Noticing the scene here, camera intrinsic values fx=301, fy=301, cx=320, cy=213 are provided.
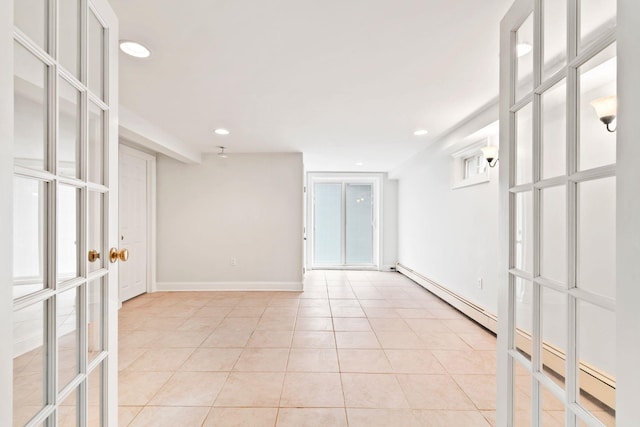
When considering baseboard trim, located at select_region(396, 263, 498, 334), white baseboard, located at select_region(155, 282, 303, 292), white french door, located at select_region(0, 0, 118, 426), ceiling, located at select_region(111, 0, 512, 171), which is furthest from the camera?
white baseboard, located at select_region(155, 282, 303, 292)

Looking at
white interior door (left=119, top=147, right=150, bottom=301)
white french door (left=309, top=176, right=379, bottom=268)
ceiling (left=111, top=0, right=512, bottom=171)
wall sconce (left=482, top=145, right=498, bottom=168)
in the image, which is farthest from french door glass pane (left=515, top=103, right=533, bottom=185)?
white french door (left=309, top=176, right=379, bottom=268)

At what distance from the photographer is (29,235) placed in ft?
2.56

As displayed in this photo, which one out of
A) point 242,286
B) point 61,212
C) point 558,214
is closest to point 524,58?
point 558,214

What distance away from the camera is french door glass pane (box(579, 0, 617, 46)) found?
0.75 metres

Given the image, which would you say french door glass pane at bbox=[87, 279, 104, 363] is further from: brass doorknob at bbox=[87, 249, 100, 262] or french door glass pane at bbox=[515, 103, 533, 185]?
french door glass pane at bbox=[515, 103, 533, 185]

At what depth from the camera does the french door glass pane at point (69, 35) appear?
2.93 feet

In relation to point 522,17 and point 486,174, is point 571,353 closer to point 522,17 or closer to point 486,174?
point 522,17

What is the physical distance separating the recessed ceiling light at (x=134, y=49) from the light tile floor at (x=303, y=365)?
2.24 meters

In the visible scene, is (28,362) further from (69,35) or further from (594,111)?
(594,111)

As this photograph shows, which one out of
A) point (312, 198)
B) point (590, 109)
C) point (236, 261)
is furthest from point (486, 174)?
point (312, 198)

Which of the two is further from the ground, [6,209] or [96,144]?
[96,144]

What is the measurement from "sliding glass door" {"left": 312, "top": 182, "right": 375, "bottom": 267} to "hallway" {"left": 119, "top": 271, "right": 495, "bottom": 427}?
3.01 meters

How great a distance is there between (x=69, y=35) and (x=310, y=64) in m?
1.44

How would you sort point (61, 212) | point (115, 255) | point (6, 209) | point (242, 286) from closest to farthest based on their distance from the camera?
1. point (6, 209)
2. point (61, 212)
3. point (115, 255)
4. point (242, 286)
